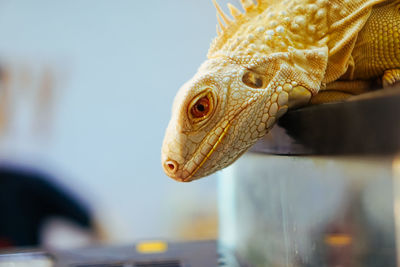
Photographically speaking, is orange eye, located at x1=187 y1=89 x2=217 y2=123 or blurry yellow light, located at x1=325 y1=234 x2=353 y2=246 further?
orange eye, located at x1=187 y1=89 x2=217 y2=123

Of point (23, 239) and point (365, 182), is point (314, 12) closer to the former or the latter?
point (365, 182)

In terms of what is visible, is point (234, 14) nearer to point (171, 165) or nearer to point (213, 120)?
point (213, 120)

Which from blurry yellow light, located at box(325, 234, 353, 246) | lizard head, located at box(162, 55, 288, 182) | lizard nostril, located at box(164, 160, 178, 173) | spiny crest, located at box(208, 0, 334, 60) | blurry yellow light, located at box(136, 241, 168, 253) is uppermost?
spiny crest, located at box(208, 0, 334, 60)

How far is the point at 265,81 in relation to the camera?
2.99ft

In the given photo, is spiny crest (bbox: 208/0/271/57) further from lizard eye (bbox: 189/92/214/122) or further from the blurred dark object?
the blurred dark object

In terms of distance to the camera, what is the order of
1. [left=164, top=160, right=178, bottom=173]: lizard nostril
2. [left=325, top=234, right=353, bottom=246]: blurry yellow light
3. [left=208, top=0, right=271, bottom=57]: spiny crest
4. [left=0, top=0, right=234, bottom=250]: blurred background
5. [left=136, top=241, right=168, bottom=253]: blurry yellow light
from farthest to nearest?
[left=0, top=0, right=234, bottom=250]: blurred background, [left=136, top=241, right=168, bottom=253]: blurry yellow light, [left=208, top=0, right=271, bottom=57]: spiny crest, [left=164, top=160, right=178, bottom=173]: lizard nostril, [left=325, top=234, right=353, bottom=246]: blurry yellow light

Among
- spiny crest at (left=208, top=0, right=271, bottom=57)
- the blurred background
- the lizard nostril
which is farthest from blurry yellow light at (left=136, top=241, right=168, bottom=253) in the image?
the blurred background

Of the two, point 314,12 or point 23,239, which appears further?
point 23,239

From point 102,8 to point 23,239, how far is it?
2040mm

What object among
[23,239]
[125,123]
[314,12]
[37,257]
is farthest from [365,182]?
[23,239]

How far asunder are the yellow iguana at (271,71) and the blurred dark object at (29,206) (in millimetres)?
2888

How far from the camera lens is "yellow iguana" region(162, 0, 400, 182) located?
88 cm

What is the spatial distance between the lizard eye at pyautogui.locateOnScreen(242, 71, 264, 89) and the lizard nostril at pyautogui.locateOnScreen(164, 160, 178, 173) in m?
0.24

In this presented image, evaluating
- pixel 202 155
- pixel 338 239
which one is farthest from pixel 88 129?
pixel 338 239
